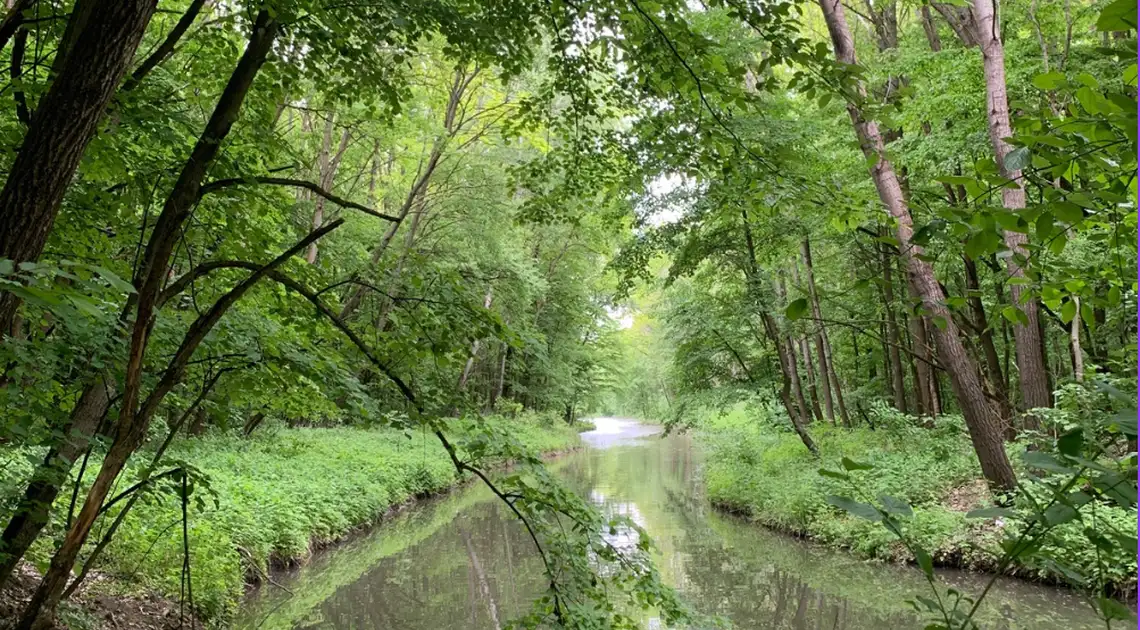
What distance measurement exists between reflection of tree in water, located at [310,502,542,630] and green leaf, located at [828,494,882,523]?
5800mm

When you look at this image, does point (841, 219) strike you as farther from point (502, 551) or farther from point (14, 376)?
point (502, 551)

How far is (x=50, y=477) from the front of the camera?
2.72 m

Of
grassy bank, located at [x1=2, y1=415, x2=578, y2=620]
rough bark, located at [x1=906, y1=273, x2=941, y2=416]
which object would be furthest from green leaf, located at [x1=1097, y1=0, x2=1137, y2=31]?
rough bark, located at [x1=906, y1=273, x2=941, y2=416]

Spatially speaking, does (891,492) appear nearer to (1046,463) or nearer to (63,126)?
(1046,463)

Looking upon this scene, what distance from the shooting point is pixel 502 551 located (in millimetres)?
9359

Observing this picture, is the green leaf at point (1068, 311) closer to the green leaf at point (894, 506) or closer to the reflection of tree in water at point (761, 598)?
the green leaf at point (894, 506)

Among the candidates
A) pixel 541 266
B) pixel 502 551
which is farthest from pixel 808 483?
pixel 541 266

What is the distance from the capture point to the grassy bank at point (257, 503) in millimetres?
5531

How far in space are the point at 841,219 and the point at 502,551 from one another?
7.74 metres

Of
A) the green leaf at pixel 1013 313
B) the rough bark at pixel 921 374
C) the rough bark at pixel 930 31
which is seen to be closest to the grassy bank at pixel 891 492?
the rough bark at pixel 921 374

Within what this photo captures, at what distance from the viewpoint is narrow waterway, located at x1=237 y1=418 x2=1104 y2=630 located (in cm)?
645

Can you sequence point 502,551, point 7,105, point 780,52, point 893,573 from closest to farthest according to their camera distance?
point 780,52 → point 7,105 → point 893,573 → point 502,551

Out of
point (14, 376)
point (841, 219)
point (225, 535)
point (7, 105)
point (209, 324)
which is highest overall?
point (7, 105)

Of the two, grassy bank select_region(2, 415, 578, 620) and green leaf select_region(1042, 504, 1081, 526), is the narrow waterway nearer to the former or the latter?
grassy bank select_region(2, 415, 578, 620)
